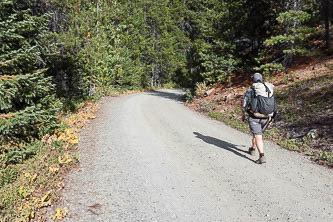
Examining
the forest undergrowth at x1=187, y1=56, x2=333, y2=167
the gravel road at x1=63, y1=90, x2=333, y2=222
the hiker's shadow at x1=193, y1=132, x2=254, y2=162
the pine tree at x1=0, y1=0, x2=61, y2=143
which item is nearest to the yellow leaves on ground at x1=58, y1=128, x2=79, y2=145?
the gravel road at x1=63, y1=90, x2=333, y2=222

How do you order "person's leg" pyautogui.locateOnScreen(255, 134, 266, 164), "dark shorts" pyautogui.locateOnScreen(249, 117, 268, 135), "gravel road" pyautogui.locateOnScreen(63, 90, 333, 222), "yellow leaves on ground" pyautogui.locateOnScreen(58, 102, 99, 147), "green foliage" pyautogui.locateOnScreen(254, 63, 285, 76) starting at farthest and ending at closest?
"green foliage" pyautogui.locateOnScreen(254, 63, 285, 76)
"yellow leaves on ground" pyautogui.locateOnScreen(58, 102, 99, 147)
"dark shorts" pyautogui.locateOnScreen(249, 117, 268, 135)
"person's leg" pyautogui.locateOnScreen(255, 134, 266, 164)
"gravel road" pyautogui.locateOnScreen(63, 90, 333, 222)

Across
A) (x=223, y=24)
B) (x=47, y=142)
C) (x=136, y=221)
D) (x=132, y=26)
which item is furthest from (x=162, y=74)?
(x=136, y=221)

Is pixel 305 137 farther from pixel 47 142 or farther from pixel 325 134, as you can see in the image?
pixel 47 142

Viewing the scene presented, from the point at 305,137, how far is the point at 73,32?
1026 cm

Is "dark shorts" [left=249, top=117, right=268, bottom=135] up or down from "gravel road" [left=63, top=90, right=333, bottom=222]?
up

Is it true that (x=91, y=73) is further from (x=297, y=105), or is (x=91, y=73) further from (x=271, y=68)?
(x=297, y=105)

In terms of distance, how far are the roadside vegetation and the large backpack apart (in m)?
1.79

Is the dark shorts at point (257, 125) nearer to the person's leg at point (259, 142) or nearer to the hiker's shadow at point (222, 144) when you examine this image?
the person's leg at point (259, 142)

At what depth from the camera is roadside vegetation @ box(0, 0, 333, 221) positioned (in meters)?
5.50

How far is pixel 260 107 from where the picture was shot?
5500mm

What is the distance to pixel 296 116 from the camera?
28.2ft

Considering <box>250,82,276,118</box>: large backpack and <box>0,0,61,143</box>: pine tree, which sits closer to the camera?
<box>250,82,276,118</box>: large backpack

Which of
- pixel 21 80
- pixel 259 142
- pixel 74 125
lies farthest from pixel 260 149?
pixel 74 125

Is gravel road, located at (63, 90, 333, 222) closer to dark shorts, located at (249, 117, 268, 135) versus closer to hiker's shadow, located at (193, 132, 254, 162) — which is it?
hiker's shadow, located at (193, 132, 254, 162)
